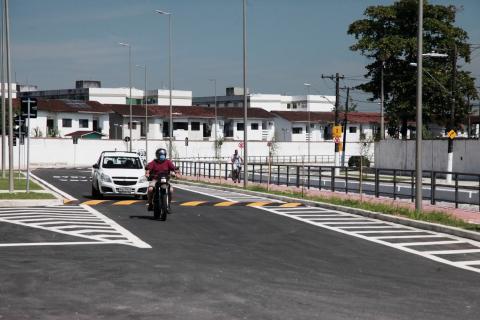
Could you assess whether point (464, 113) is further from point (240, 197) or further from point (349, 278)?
point (349, 278)

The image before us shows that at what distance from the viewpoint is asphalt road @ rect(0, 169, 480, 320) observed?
8.12 meters

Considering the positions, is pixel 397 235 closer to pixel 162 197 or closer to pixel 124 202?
pixel 162 197

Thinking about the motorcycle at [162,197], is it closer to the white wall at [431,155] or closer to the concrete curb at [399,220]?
the concrete curb at [399,220]

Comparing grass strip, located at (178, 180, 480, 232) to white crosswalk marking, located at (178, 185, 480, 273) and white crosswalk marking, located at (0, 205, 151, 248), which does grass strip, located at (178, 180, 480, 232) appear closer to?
white crosswalk marking, located at (178, 185, 480, 273)

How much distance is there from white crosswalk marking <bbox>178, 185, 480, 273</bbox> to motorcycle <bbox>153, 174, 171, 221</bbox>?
340 centimetres

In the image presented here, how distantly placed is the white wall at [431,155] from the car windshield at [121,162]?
1075 inches

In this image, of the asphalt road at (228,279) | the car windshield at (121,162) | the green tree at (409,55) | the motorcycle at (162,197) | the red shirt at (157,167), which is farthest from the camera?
the green tree at (409,55)

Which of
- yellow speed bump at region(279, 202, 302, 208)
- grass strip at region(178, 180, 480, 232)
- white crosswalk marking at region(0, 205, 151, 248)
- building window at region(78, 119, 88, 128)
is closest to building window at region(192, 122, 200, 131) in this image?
building window at region(78, 119, 88, 128)

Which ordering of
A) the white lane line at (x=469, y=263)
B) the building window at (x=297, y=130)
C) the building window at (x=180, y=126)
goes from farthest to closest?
the building window at (x=297, y=130), the building window at (x=180, y=126), the white lane line at (x=469, y=263)

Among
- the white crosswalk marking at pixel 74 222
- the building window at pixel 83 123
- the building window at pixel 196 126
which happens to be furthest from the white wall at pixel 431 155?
the building window at pixel 196 126

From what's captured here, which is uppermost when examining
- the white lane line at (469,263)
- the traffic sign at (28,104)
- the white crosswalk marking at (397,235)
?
the traffic sign at (28,104)

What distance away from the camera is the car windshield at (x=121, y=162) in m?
28.0

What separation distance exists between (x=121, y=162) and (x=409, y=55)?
42746 millimetres

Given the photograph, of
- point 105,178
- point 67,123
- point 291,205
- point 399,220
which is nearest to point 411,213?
point 399,220
